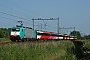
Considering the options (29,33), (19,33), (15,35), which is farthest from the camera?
(29,33)

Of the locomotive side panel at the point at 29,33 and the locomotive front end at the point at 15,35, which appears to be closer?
the locomotive front end at the point at 15,35

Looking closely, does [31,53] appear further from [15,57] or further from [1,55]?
[1,55]

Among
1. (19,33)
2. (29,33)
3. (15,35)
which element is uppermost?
(29,33)

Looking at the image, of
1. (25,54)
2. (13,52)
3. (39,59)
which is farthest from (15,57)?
(39,59)

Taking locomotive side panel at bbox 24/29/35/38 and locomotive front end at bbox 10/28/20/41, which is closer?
locomotive front end at bbox 10/28/20/41

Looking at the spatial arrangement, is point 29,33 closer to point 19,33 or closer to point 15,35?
point 19,33

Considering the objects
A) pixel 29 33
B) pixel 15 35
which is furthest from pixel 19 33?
pixel 29 33

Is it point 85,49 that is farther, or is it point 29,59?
point 85,49

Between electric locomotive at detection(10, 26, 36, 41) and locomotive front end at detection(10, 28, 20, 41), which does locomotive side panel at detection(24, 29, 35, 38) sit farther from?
locomotive front end at detection(10, 28, 20, 41)

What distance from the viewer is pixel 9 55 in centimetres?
1911

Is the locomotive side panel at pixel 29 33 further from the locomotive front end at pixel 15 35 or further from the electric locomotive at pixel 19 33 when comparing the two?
the locomotive front end at pixel 15 35

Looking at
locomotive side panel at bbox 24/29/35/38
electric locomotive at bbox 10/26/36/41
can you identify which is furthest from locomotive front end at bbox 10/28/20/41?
locomotive side panel at bbox 24/29/35/38

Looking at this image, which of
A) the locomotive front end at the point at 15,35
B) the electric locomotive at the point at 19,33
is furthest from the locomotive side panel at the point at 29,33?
the locomotive front end at the point at 15,35

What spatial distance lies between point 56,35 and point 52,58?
59.5 meters
